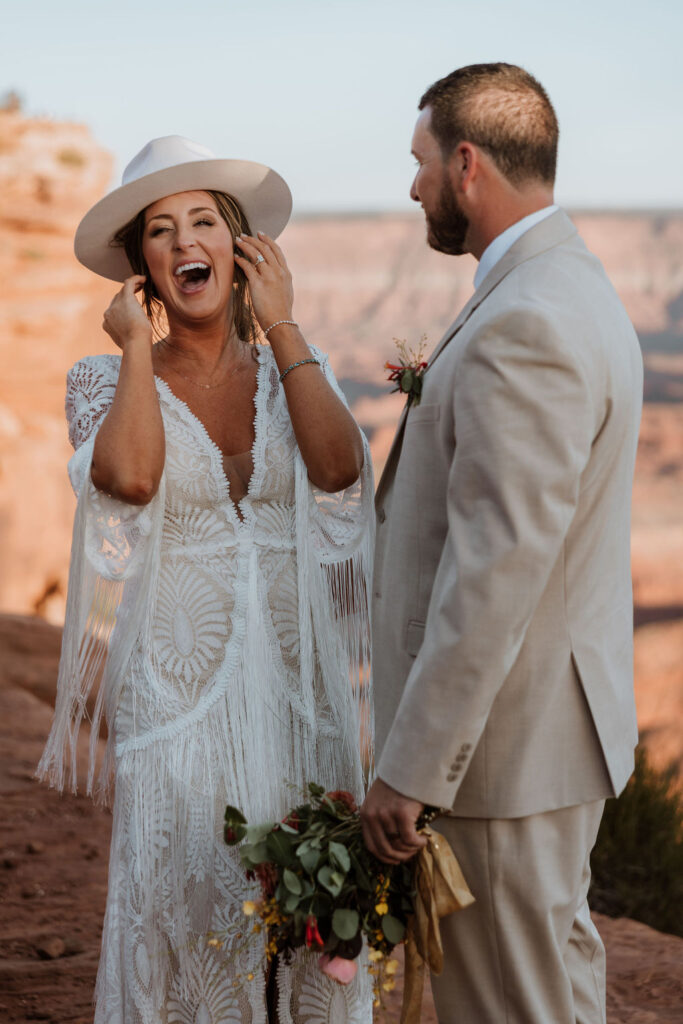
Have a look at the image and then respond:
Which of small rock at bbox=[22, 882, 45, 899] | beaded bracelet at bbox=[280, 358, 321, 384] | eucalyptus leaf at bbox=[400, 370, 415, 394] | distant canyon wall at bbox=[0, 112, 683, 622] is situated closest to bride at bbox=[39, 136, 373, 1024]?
beaded bracelet at bbox=[280, 358, 321, 384]

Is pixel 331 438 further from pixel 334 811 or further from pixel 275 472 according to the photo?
pixel 334 811

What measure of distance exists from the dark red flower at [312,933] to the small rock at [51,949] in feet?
7.92

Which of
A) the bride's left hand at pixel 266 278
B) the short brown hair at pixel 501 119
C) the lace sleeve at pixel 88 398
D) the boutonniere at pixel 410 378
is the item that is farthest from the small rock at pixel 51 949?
the short brown hair at pixel 501 119

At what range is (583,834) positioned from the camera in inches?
75.4

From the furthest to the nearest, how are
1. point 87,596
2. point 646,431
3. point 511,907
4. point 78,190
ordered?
point 646,431
point 78,190
point 87,596
point 511,907

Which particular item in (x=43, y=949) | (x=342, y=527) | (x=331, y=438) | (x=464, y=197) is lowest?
(x=43, y=949)

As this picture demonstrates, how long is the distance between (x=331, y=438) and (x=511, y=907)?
1.08 metres

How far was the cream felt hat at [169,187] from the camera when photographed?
2.53 metres

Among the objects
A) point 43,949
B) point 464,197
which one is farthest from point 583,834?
point 43,949

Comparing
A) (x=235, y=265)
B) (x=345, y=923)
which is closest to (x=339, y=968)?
(x=345, y=923)

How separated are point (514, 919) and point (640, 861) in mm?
3951

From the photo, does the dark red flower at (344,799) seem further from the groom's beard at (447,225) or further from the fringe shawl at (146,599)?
the groom's beard at (447,225)

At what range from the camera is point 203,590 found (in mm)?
2449

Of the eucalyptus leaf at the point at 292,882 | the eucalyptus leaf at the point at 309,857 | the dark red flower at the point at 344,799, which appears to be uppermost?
the dark red flower at the point at 344,799
